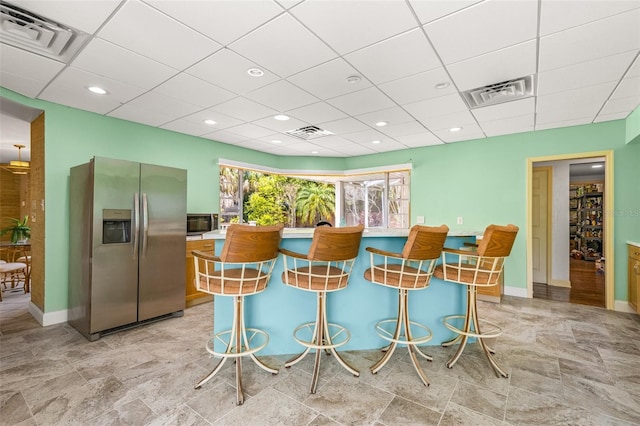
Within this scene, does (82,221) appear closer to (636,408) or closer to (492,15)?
(492,15)

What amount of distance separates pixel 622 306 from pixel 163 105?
6305 millimetres

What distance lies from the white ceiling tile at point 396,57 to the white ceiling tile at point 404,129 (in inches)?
59.0

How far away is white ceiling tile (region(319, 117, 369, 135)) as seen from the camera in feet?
13.1

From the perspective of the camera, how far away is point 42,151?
3.41 m

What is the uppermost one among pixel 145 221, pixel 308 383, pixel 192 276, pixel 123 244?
pixel 145 221

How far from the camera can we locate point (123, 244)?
3176mm

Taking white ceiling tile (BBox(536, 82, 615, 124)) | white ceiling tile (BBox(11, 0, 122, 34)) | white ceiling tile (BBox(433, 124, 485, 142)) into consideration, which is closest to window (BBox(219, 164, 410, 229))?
white ceiling tile (BBox(433, 124, 485, 142))

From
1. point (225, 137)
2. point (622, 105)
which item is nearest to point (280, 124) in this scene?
point (225, 137)

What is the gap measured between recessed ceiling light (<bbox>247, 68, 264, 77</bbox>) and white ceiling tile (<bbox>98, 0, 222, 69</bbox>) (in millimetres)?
372

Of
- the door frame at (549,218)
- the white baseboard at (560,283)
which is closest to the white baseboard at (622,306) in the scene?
the white baseboard at (560,283)

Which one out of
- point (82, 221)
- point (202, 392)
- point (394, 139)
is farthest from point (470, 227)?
point (82, 221)

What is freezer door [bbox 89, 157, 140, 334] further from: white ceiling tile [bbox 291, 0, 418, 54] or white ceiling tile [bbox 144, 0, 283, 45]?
white ceiling tile [bbox 291, 0, 418, 54]

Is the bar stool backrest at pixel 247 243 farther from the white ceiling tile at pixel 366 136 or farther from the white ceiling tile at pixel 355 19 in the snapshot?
the white ceiling tile at pixel 366 136

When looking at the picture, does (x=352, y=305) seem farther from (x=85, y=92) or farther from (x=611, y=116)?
(x=611, y=116)
